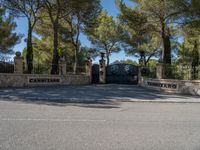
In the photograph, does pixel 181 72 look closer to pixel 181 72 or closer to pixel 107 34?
pixel 181 72

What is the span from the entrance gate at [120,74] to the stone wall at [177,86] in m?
8.60

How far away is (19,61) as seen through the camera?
24.0 meters

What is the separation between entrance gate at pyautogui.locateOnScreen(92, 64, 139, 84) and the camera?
115 feet

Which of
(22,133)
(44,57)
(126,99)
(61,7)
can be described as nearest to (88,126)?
(22,133)

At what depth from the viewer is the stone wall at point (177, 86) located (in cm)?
2175

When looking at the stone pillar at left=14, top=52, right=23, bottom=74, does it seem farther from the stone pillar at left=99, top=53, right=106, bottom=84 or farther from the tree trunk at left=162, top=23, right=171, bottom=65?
the stone pillar at left=99, top=53, right=106, bottom=84

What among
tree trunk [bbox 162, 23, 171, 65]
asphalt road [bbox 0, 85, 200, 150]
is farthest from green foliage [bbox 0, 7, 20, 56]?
asphalt road [bbox 0, 85, 200, 150]

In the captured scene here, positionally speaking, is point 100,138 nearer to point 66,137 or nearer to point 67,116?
point 66,137

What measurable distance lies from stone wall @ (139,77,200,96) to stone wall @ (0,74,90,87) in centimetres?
704

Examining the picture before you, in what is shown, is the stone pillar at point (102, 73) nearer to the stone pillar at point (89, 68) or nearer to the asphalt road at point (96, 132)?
the stone pillar at point (89, 68)

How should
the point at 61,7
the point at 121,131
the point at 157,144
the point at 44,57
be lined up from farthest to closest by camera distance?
1. the point at 44,57
2. the point at 61,7
3. the point at 121,131
4. the point at 157,144

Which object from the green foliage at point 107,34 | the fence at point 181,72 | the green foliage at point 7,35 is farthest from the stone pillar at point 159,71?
the green foliage at point 107,34

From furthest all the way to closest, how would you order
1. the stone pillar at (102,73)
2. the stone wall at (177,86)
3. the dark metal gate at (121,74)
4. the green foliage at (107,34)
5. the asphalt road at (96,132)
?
1. the green foliage at (107,34)
2. the dark metal gate at (121,74)
3. the stone pillar at (102,73)
4. the stone wall at (177,86)
5. the asphalt road at (96,132)

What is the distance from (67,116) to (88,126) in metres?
2.03
